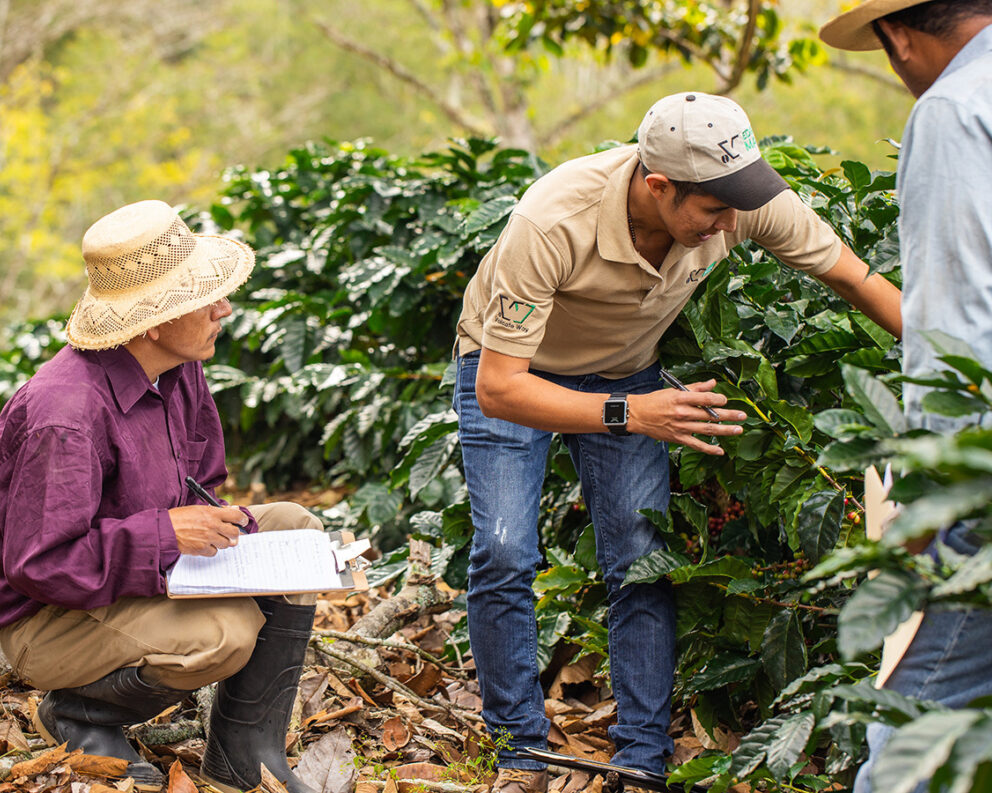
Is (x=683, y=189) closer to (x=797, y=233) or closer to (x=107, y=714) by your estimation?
(x=797, y=233)

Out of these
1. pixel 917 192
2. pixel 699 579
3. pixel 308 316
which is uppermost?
pixel 917 192

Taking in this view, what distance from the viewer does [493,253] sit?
2.73 meters

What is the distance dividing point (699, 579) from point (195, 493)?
1.36m

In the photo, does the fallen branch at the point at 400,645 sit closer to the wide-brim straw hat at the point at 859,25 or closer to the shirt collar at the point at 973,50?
the wide-brim straw hat at the point at 859,25

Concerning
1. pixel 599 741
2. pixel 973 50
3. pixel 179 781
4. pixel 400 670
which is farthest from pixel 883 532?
pixel 400 670

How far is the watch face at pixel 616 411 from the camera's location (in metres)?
2.38

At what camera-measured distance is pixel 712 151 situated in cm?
222

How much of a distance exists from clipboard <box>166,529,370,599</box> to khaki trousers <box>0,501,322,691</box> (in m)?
0.09

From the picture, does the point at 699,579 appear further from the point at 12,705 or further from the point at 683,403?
the point at 12,705

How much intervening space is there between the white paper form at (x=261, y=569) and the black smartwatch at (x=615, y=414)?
2.47 ft

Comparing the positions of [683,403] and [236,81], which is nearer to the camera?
[683,403]

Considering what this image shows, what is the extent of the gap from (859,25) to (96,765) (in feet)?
7.66

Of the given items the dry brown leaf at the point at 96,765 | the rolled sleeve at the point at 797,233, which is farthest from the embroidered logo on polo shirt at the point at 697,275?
the dry brown leaf at the point at 96,765

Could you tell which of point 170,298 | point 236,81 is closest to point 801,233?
point 170,298
